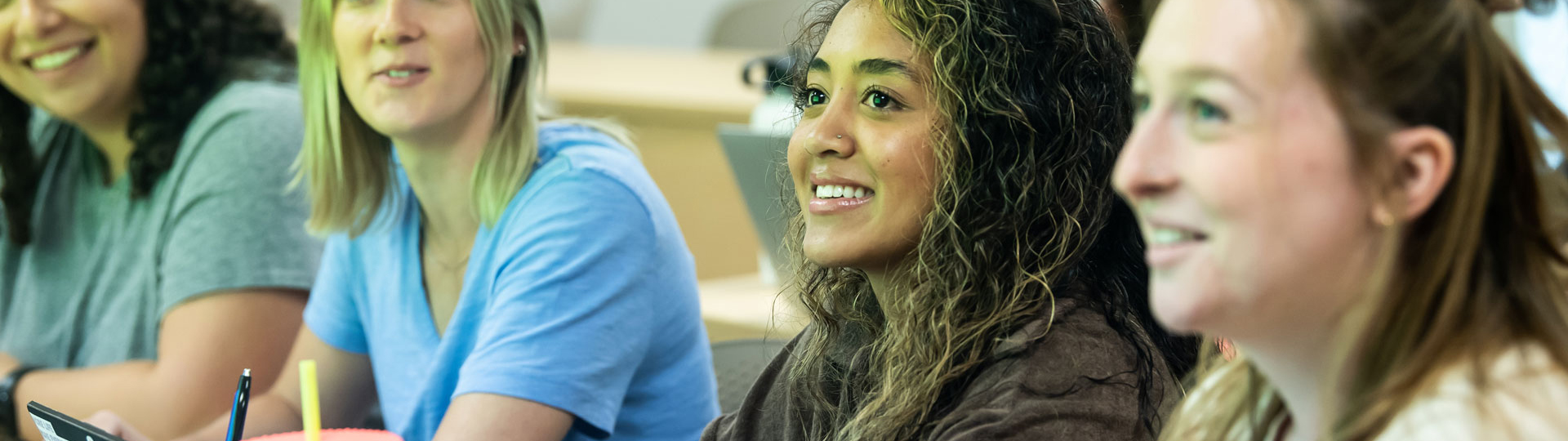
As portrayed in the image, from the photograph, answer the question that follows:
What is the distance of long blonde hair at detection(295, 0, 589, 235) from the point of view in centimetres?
135

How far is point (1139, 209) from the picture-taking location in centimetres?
62

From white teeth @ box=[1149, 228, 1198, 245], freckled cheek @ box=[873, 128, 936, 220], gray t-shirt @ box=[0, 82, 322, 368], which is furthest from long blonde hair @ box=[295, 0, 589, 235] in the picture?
white teeth @ box=[1149, 228, 1198, 245]

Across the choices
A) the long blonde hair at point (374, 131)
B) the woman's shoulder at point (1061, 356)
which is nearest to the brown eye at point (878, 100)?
the woman's shoulder at point (1061, 356)

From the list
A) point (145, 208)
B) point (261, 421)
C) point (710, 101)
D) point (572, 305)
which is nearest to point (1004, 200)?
point (572, 305)

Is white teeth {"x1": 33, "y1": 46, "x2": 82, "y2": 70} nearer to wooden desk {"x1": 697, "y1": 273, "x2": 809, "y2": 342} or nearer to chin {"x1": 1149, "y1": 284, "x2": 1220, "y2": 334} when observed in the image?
wooden desk {"x1": 697, "y1": 273, "x2": 809, "y2": 342}

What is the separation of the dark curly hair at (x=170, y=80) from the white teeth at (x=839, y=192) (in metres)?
1.06

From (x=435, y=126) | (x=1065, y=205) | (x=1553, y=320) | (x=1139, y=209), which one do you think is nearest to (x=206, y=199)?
(x=435, y=126)

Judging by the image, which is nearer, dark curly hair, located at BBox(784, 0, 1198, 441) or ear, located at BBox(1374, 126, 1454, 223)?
ear, located at BBox(1374, 126, 1454, 223)

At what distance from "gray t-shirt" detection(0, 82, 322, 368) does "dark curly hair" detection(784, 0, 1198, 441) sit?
3.01ft

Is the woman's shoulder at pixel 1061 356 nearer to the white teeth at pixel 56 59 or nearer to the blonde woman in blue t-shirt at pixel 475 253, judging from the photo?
the blonde woman in blue t-shirt at pixel 475 253

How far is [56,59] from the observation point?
167cm

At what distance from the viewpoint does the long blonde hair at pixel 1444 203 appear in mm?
565

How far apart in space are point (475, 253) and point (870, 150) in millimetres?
525

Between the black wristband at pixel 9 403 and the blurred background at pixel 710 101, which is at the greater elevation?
the black wristband at pixel 9 403
